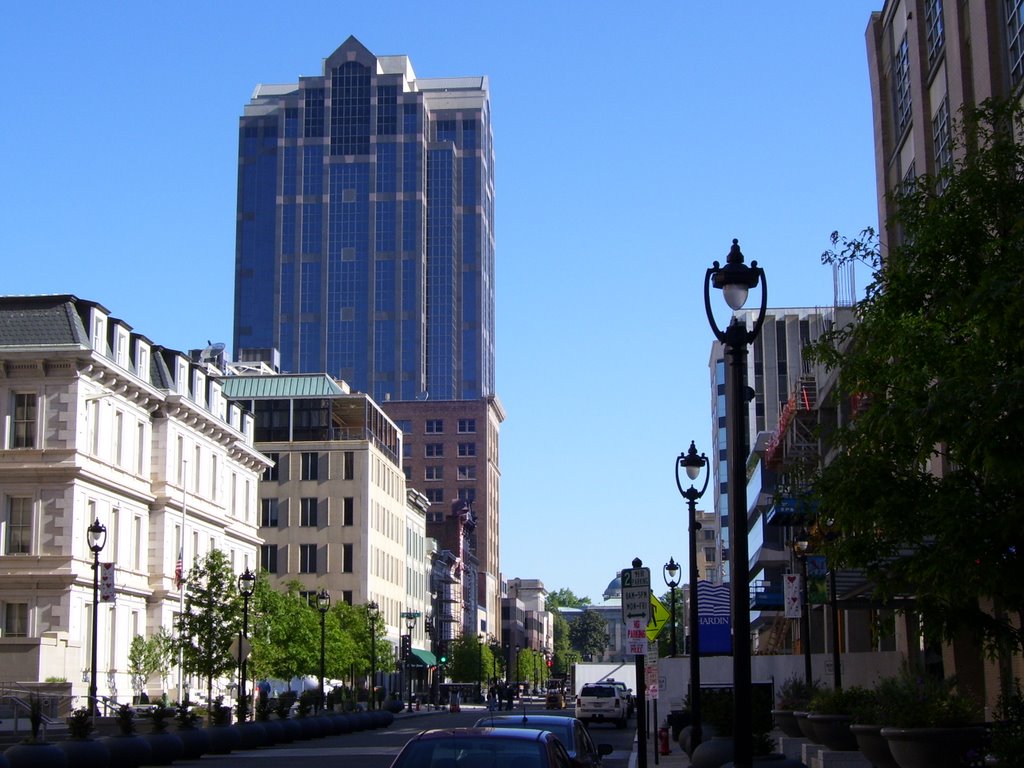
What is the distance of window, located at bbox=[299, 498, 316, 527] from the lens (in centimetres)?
11006

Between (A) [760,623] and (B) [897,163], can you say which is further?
(A) [760,623]

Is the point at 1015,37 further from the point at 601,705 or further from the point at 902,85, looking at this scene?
the point at 601,705

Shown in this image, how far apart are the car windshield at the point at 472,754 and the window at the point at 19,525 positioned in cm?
5150

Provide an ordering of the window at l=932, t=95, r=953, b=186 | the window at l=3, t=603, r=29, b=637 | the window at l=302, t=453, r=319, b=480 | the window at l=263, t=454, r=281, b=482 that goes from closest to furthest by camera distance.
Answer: the window at l=932, t=95, r=953, b=186 → the window at l=3, t=603, r=29, b=637 → the window at l=302, t=453, r=319, b=480 → the window at l=263, t=454, r=281, b=482

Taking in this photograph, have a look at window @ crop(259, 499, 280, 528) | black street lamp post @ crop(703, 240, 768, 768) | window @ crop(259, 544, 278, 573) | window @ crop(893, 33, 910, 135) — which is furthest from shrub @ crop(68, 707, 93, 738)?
window @ crop(259, 499, 280, 528)

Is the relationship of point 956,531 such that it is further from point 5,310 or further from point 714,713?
point 5,310

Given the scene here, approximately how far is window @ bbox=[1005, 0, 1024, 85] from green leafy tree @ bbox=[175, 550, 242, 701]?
38.3 meters

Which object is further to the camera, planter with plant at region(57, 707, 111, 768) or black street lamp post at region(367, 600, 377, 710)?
black street lamp post at region(367, 600, 377, 710)

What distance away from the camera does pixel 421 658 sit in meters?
123

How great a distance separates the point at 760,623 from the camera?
10144cm

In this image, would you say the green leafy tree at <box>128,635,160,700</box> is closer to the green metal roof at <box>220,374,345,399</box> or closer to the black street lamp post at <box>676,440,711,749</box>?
the black street lamp post at <box>676,440,711,749</box>

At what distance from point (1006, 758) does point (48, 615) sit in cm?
4984

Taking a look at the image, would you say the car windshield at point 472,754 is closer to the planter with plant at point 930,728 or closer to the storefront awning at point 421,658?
the planter with plant at point 930,728

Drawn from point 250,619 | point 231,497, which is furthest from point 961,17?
point 231,497
